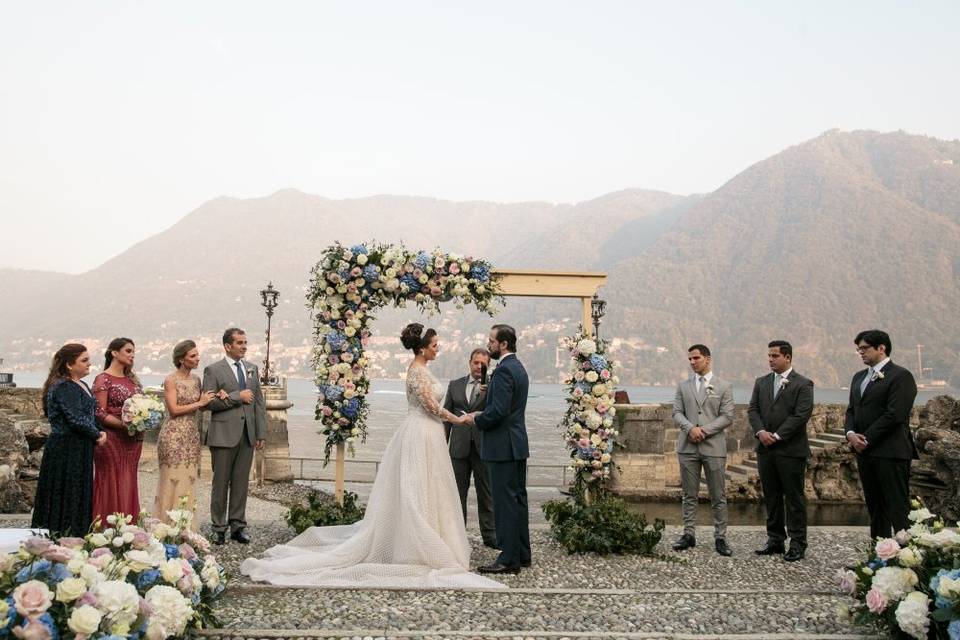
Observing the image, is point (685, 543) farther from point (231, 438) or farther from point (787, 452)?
point (231, 438)

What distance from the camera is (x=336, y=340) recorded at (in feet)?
27.6

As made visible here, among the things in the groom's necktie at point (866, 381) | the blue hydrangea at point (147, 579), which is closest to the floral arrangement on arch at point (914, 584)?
the groom's necktie at point (866, 381)

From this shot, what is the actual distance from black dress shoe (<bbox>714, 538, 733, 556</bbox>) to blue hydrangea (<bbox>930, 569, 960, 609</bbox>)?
11.2ft

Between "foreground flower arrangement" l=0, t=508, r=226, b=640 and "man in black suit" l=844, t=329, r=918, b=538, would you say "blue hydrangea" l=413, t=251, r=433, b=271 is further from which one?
"foreground flower arrangement" l=0, t=508, r=226, b=640

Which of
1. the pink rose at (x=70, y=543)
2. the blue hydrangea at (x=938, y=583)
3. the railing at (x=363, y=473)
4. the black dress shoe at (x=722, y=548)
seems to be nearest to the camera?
the pink rose at (x=70, y=543)

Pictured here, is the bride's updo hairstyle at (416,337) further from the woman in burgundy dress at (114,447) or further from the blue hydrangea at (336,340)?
the woman in burgundy dress at (114,447)

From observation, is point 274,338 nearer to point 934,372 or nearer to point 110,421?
point 934,372

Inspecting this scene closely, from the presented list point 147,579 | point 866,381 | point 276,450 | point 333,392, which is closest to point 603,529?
point 866,381

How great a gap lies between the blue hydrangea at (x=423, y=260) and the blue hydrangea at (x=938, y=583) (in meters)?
5.68

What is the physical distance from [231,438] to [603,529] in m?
3.85

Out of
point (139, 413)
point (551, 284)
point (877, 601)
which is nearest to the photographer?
point (877, 601)

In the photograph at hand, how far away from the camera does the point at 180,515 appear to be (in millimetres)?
4621

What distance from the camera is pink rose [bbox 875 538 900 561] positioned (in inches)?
175

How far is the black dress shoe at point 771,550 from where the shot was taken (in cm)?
756
